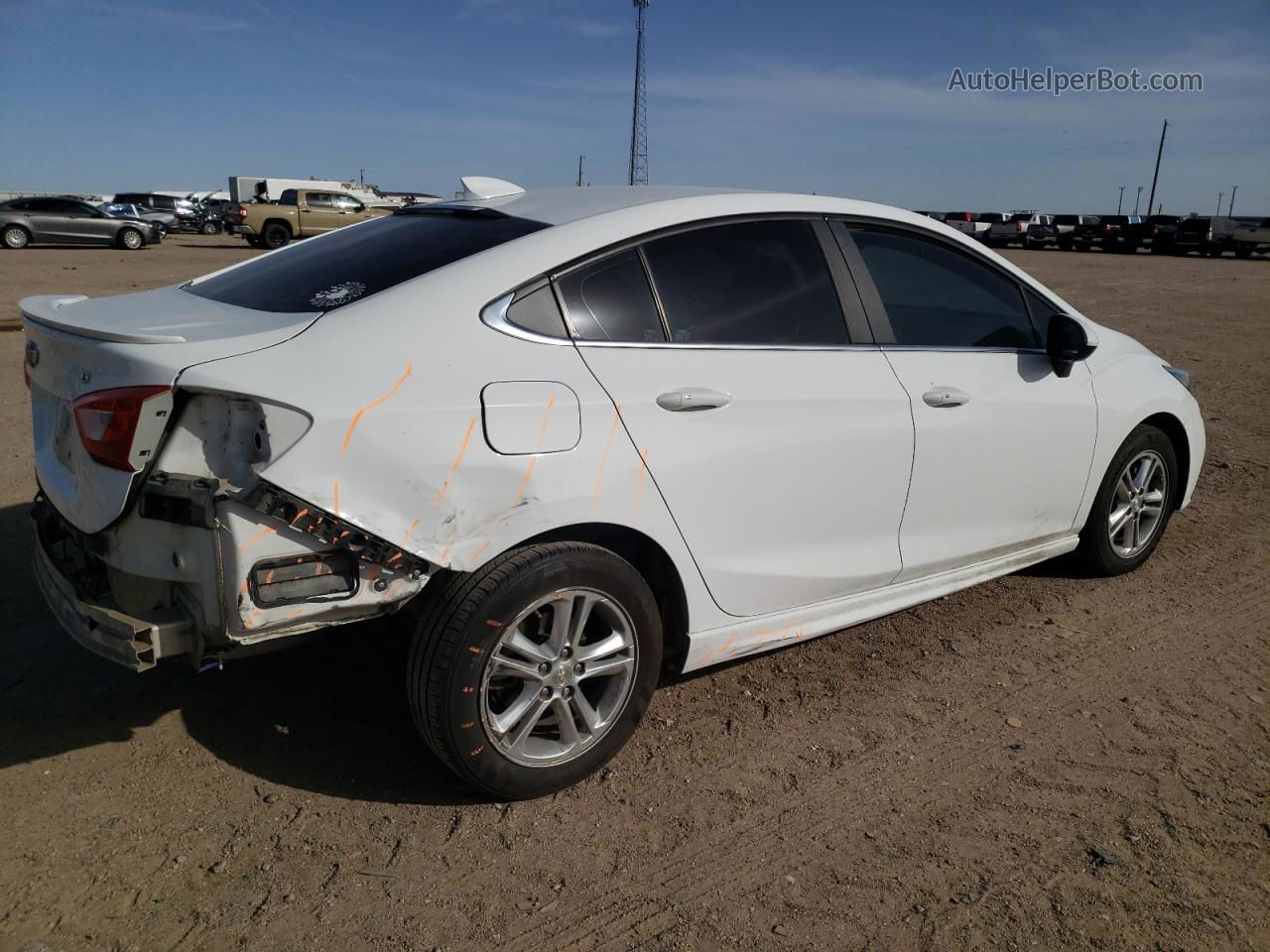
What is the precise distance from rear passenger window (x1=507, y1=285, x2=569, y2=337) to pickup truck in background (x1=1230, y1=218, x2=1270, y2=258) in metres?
43.4

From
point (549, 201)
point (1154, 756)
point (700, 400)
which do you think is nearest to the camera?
point (700, 400)

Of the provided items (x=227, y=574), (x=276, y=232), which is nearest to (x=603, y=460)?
(x=227, y=574)

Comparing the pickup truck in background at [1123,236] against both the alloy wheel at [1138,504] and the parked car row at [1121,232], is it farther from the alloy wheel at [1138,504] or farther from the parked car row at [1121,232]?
the alloy wheel at [1138,504]

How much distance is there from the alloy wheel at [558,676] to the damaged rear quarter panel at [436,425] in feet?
0.92

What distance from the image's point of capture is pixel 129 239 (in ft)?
94.6

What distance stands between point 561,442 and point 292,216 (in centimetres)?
3006

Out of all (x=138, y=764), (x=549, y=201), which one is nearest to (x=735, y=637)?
(x=549, y=201)

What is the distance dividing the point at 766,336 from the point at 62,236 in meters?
30.8

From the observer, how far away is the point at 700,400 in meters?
2.95

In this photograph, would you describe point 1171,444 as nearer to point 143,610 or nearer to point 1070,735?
point 1070,735

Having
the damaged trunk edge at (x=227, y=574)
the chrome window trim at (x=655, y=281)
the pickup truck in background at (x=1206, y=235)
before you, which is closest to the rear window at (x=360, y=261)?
the chrome window trim at (x=655, y=281)

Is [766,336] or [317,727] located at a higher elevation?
[766,336]

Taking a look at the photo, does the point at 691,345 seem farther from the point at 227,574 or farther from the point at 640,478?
the point at 227,574

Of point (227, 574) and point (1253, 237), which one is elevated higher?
point (1253, 237)
